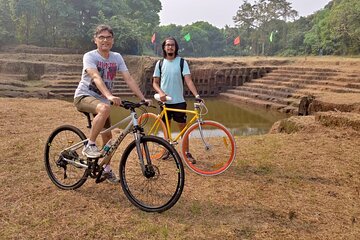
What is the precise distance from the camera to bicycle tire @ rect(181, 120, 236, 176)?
427cm

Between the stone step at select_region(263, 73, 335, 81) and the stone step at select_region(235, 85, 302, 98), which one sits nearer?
the stone step at select_region(235, 85, 302, 98)

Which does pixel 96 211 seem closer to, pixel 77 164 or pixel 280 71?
pixel 77 164

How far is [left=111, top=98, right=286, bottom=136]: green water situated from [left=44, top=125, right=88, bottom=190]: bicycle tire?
8.66 meters

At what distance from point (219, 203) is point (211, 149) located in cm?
123

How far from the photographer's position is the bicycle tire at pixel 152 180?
3.13 meters

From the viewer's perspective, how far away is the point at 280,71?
25.9 metres

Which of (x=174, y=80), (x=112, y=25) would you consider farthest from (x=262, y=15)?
(x=174, y=80)

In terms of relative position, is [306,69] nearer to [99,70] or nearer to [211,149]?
[211,149]

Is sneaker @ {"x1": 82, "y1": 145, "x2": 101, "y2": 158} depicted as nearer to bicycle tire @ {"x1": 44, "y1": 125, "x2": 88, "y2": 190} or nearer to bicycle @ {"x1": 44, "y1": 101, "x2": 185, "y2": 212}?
bicycle @ {"x1": 44, "y1": 101, "x2": 185, "y2": 212}

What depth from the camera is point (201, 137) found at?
4418mm

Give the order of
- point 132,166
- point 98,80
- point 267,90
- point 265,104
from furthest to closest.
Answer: point 267,90 → point 265,104 → point 132,166 → point 98,80

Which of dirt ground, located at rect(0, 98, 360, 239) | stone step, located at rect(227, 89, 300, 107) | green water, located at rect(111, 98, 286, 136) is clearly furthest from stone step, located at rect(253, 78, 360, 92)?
dirt ground, located at rect(0, 98, 360, 239)

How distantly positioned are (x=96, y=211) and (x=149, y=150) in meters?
0.83

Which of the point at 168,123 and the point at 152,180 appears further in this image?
the point at 168,123
